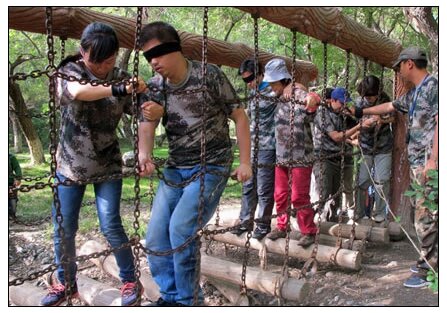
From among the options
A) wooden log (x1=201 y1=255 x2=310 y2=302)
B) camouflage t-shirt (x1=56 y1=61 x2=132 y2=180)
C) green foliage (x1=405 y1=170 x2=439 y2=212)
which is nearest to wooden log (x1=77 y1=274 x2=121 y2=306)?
camouflage t-shirt (x1=56 y1=61 x2=132 y2=180)

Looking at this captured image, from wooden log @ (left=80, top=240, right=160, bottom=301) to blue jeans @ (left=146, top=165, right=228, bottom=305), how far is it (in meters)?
0.54

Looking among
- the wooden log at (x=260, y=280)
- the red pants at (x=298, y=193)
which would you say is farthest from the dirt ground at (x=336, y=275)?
the red pants at (x=298, y=193)

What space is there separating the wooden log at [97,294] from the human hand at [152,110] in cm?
116

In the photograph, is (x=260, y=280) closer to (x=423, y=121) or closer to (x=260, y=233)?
(x=260, y=233)

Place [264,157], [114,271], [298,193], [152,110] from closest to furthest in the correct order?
[152,110]
[114,271]
[298,193]
[264,157]

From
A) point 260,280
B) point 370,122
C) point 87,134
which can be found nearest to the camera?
point 87,134

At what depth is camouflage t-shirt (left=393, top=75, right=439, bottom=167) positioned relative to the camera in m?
3.61

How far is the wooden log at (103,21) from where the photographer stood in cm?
266

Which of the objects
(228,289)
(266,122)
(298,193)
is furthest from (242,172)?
(266,122)

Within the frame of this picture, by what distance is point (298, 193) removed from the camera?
427 cm

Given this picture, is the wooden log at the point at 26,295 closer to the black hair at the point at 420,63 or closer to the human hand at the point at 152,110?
the human hand at the point at 152,110

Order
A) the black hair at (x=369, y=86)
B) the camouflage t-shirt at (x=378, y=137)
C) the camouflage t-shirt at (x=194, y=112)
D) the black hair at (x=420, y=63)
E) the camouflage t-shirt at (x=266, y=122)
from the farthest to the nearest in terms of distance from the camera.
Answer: the camouflage t-shirt at (x=378, y=137) → the black hair at (x=369, y=86) → the camouflage t-shirt at (x=266, y=122) → the black hair at (x=420, y=63) → the camouflage t-shirt at (x=194, y=112)

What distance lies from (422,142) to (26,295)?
324 cm

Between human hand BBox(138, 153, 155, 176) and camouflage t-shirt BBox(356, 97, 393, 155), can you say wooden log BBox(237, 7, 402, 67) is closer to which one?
camouflage t-shirt BBox(356, 97, 393, 155)
